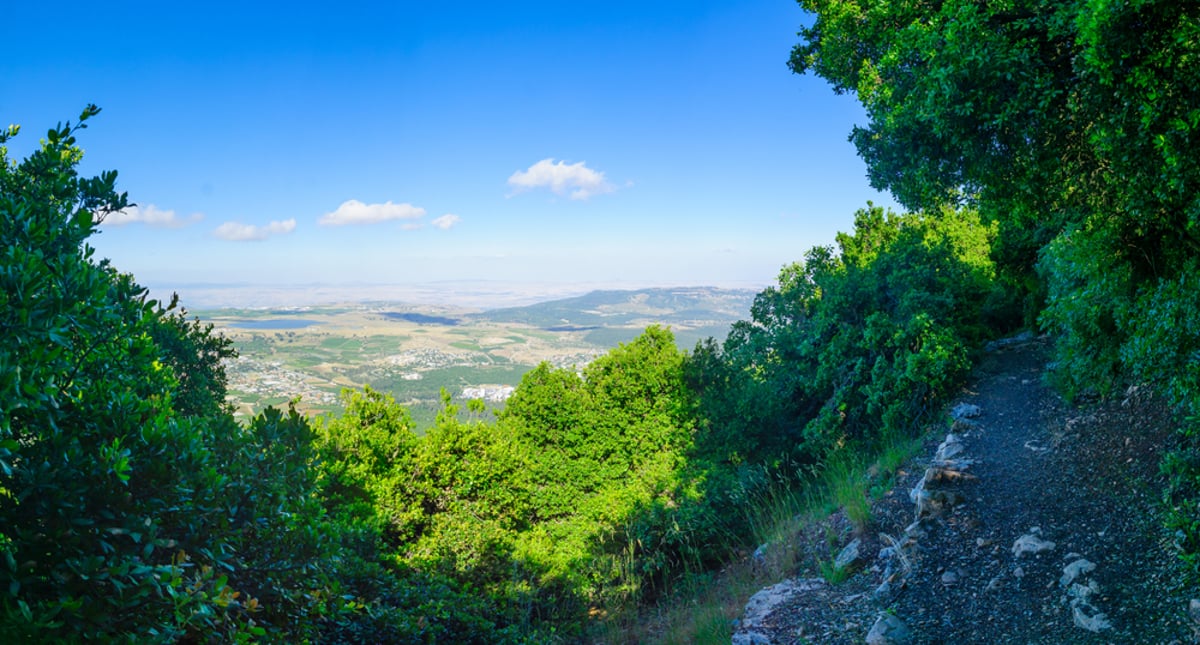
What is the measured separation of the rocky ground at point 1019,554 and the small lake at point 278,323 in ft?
372

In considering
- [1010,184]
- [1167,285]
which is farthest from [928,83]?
[1167,285]

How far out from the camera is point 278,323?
118125 millimetres

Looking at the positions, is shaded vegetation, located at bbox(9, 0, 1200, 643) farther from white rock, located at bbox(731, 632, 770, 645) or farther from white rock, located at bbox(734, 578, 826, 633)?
white rock, located at bbox(731, 632, 770, 645)

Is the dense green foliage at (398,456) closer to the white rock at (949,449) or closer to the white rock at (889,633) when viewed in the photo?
the white rock at (949,449)

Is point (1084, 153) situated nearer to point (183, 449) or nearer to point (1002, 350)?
point (183, 449)

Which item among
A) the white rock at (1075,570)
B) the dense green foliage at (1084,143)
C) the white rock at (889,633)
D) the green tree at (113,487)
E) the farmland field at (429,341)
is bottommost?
the farmland field at (429,341)

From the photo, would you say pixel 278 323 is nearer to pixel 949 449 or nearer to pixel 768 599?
pixel 949 449

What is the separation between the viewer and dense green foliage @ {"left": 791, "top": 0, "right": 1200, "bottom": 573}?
11.4 ft

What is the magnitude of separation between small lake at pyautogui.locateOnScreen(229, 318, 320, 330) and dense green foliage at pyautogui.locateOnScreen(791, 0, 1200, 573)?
11387 centimetres

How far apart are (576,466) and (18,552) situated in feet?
40.7

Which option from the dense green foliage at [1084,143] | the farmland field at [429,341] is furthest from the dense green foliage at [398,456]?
the farmland field at [429,341]

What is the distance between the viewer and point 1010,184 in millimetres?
5207

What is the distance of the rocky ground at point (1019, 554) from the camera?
3865 mm

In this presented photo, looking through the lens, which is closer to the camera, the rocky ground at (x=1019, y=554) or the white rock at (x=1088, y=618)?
the white rock at (x=1088, y=618)
